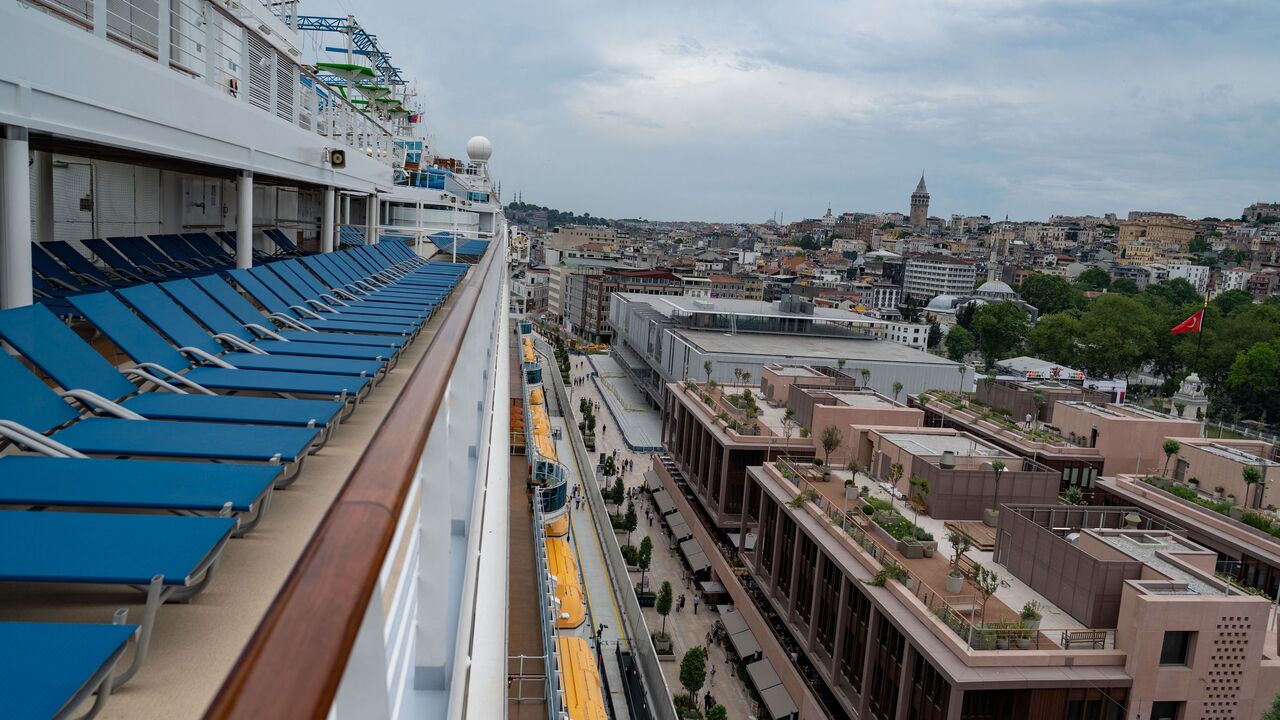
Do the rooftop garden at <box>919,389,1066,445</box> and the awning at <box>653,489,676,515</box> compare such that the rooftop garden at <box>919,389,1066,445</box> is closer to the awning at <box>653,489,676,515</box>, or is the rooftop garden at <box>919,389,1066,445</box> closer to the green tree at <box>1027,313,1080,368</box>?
the awning at <box>653,489,676,515</box>

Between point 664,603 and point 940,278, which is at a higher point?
point 940,278

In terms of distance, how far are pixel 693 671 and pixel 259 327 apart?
1158cm

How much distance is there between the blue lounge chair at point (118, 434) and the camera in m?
2.63

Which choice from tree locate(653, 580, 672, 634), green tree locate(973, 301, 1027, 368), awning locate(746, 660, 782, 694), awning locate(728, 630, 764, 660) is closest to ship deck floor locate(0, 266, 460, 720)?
awning locate(746, 660, 782, 694)

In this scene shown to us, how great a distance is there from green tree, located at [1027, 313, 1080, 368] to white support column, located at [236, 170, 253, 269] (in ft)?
184

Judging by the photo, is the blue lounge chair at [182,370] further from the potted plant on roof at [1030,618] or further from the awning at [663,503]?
the awning at [663,503]

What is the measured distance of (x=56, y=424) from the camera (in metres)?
2.83

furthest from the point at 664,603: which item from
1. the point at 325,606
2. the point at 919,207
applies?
the point at 919,207

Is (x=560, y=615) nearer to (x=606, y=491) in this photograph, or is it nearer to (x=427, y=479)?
(x=427, y=479)

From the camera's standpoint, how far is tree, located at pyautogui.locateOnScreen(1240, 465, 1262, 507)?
51.2 feet

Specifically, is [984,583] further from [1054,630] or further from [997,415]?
[997,415]

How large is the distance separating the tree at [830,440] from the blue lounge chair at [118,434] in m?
15.7

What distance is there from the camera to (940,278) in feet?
324

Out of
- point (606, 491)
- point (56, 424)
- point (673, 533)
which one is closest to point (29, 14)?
point (56, 424)
